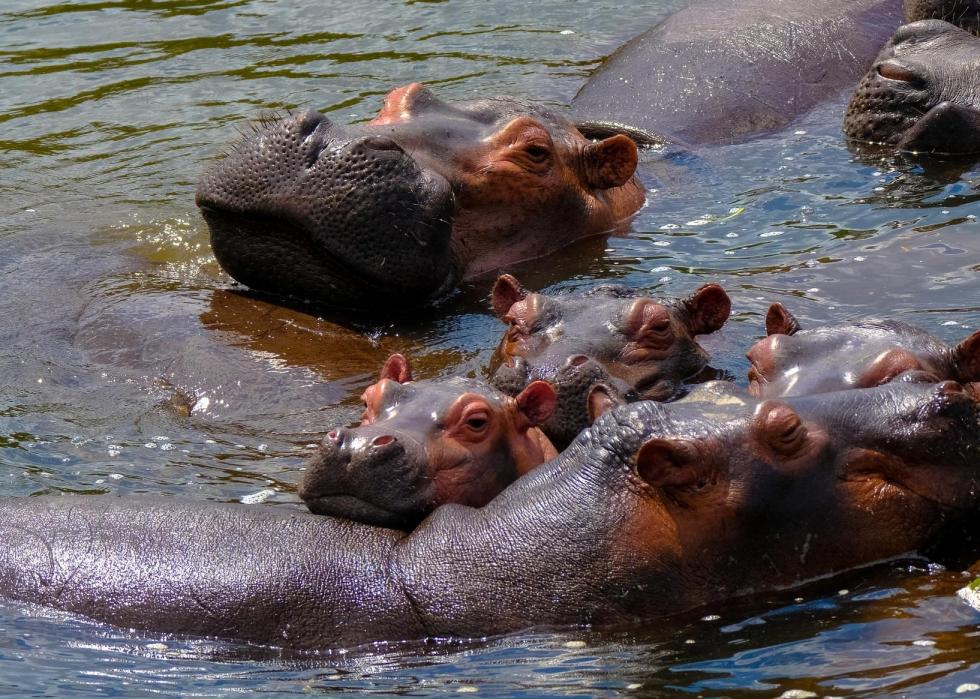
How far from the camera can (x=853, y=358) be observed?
19.4ft

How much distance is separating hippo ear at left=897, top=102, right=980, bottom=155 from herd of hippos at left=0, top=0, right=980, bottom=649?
121 inches

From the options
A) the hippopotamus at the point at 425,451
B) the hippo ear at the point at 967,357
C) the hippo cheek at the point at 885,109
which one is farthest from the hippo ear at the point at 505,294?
the hippo cheek at the point at 885,109

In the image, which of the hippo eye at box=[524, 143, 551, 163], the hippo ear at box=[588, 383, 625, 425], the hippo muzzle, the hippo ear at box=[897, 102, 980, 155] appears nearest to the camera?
the hippo muzzle

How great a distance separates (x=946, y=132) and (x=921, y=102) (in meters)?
0.32

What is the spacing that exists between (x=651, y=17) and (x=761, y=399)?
8.13 meters

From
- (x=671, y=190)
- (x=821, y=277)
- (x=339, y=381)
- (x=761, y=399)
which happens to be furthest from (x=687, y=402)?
(x=671, y=190)

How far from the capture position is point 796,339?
6188mm

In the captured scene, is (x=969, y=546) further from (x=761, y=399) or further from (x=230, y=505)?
(x=230, y=505)

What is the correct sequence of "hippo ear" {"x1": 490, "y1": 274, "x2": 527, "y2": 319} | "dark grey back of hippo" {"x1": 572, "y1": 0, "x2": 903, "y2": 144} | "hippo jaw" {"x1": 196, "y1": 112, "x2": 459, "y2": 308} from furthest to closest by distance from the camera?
1. "dark grey back of hippo" {"x1": 572, "y1": 0, "x2": 903, "y2": 144}
2. "hippo jaw" {"x1": 196, "y1": 112, "x2": 459, "y2": 308}
3. "hippo ear" {"x1": 490, "y1": 274, "x2": 527, "y2": 319}

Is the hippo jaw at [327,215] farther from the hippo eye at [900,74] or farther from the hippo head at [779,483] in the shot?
the hippo eye at [900,74]

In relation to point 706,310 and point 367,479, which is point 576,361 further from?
point 367,479

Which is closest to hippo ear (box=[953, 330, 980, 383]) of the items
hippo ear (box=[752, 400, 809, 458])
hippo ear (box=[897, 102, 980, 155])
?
hippo ear (box=[752, 400, 809, 458])

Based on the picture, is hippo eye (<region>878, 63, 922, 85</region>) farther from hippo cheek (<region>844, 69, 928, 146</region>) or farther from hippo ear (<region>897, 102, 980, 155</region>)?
hippo ear (<region>897, 102, 980, 155</region>)

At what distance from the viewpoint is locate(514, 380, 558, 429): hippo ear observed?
597cm
